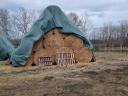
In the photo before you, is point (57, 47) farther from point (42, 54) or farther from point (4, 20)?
point (4, 20)

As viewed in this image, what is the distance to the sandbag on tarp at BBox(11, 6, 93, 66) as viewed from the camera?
61.8ft

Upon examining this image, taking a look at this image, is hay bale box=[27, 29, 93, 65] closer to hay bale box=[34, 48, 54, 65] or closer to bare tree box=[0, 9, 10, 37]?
hay bale box=[34, 48, 54, 65]

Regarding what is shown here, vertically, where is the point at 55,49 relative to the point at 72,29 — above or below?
below

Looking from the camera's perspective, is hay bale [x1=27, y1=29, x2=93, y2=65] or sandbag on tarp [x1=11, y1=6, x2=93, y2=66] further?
hay bale [x1=27, y1=29, x2=93, y2=65]

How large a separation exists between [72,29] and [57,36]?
1.18 meters

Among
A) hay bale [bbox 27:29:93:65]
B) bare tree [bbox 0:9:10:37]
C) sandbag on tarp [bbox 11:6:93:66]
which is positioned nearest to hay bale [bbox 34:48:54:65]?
hay bale [bbox 27:29:93:65]

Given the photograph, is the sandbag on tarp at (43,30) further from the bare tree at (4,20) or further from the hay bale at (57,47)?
the bare tree at (4,20)

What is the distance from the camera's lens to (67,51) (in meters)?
19.5

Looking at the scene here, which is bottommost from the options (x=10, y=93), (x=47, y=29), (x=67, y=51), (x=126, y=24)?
(x=10, y=93)

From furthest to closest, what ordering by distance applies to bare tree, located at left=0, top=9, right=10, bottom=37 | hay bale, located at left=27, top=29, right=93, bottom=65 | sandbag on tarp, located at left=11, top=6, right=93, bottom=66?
1. bare tree, located at left=0, top=9, right=10, bottom=37
2. hay bale, located at left=27, top=29, right=93, bottom=65
3. sandbag on tarp, located at left=11, top=6, right=93, bottom=66

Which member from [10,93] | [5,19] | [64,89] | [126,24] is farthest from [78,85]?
[126,24]

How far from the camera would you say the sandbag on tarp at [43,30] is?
18844mm

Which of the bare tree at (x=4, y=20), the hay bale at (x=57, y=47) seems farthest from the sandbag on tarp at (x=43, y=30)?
the bare tree at (x=4, y=20)

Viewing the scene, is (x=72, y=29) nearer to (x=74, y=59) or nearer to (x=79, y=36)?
(x=79, y=36)
